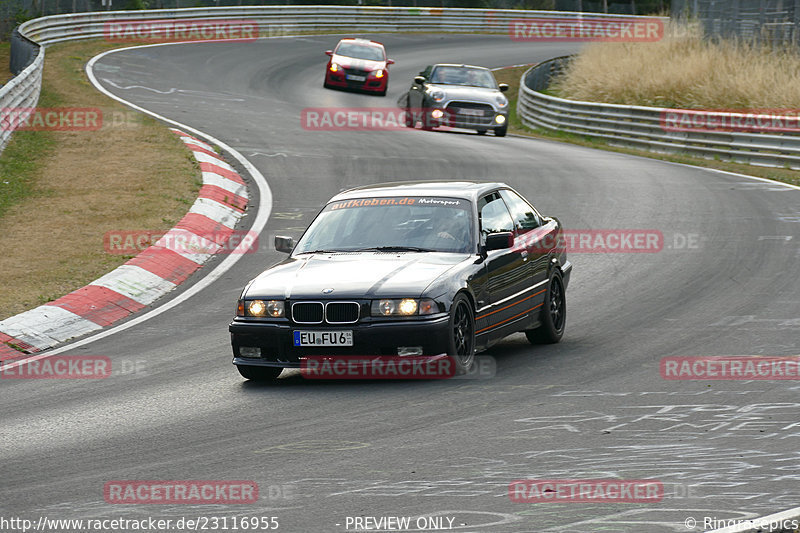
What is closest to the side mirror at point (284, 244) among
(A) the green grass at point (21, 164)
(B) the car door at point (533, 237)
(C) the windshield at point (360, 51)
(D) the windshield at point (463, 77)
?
(B) the car door at point (533, 237)

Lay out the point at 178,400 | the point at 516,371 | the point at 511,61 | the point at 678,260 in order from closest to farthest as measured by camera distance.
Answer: the point at 178,400, the point at 516,371, the point at 678,260, the point at 511,61

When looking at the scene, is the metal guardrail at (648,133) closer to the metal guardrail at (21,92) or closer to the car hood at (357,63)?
the car hood at (357,63)

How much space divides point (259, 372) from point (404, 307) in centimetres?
125

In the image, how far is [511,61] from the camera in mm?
50406

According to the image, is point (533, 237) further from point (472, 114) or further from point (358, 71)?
point (358, 71)

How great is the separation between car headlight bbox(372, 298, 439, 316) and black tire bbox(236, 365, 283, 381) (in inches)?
35.4

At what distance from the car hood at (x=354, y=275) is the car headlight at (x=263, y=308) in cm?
5

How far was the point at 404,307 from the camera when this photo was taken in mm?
8641

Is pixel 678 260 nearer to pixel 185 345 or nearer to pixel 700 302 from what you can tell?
pixel 700 302

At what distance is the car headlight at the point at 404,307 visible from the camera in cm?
863

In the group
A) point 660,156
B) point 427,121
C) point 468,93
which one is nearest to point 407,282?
point 660,156

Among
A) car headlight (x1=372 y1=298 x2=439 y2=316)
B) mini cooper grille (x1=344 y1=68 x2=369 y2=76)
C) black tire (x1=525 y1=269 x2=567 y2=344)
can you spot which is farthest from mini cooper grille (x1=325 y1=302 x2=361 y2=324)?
mini cooper grille (x1=344 y1=68 x2=369 y2=76)

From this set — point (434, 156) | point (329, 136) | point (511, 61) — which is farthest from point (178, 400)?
point (511, 61)

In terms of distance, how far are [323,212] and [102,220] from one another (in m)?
6.53
